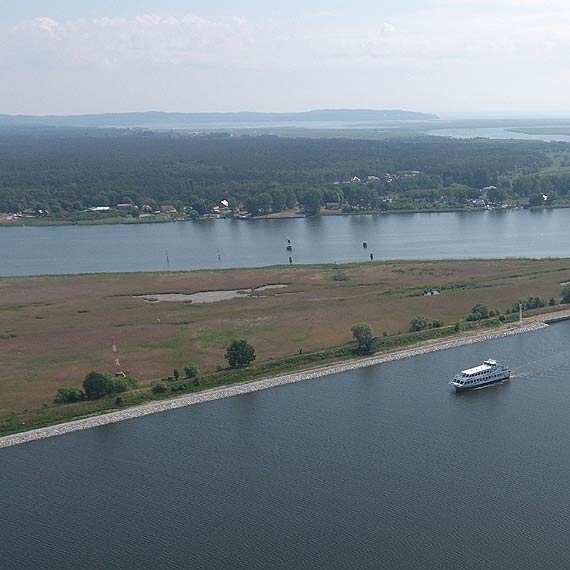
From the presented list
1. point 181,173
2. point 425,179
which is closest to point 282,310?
point 425,179

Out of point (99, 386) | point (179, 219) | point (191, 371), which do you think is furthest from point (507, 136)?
point (99, 386)

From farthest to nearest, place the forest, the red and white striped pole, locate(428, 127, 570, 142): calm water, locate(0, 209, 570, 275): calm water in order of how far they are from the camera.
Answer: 1. locate(428, 127, 570, 142): calm water
2. the forest
3. locate(0, 209, 570, 275): calm water
4. the red and white striped pole

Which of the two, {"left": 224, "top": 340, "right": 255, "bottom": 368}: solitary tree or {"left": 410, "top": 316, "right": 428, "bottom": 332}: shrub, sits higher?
{"left": 224, "top": 340, "right": 255, "bottom": 368}: solitary tree

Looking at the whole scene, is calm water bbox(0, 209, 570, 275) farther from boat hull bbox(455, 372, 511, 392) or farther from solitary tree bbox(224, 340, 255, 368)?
boat hull bbox(455, 372, 511, 392)

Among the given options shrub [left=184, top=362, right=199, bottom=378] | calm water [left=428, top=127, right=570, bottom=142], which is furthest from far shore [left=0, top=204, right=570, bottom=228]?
calm water [left=428, top=127, right=570, bottom=142]

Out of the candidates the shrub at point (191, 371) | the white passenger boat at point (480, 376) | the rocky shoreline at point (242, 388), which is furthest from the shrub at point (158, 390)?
the white passenger boat at point (480, 376)

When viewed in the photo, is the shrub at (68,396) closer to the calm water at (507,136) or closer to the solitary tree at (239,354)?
the solitary tree at (239,354)
